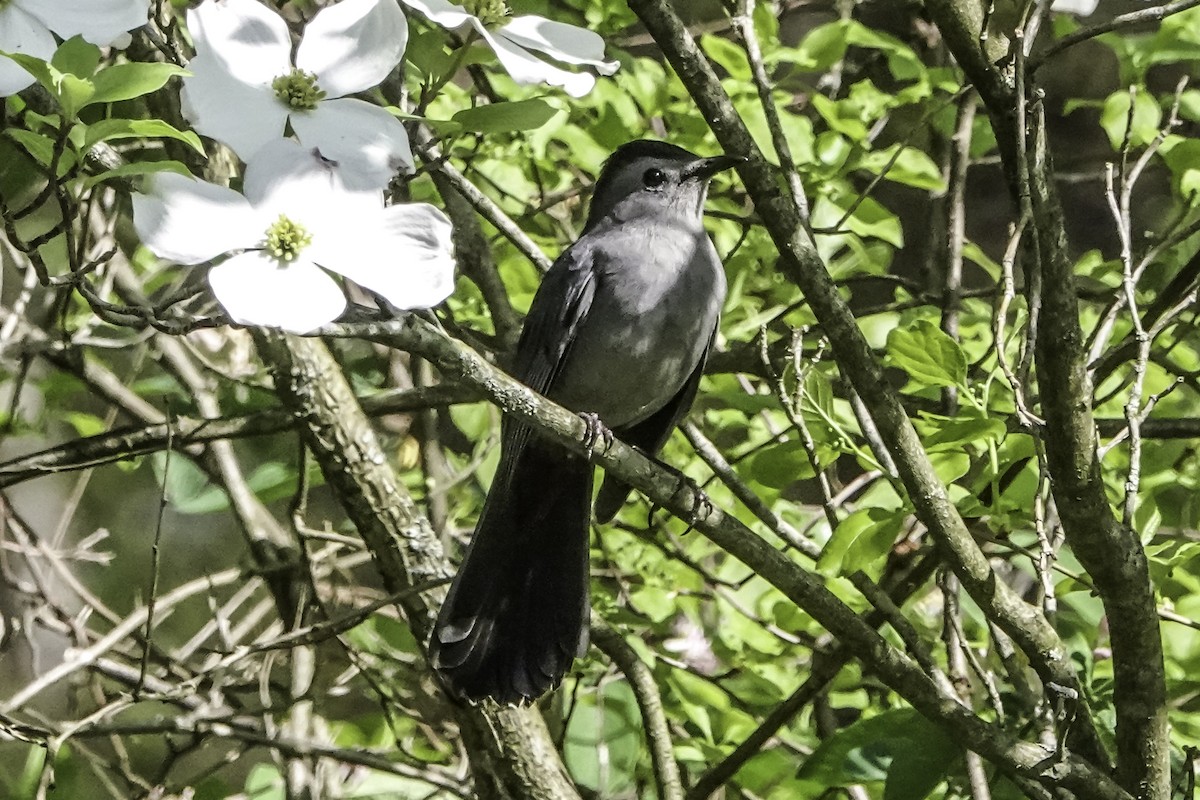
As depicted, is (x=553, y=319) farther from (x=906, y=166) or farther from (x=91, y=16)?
(x=91, y=16)

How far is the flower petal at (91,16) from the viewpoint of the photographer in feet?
4.70

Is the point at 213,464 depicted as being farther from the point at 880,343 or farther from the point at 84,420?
the point at 880,343

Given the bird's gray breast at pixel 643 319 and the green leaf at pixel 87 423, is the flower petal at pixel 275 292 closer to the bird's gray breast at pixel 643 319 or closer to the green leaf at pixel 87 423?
the bird's gray breast at pixel 643 319

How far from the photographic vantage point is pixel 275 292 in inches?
51.7

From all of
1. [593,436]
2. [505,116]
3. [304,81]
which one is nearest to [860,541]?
[593,436]

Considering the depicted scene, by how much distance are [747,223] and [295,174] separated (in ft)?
5.11

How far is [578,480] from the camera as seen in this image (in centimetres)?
310

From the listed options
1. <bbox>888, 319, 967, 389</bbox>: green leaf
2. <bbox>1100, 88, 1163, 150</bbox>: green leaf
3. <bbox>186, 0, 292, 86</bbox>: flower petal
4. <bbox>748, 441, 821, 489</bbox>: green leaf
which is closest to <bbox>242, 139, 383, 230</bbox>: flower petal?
<bbox>186, 0, 292, 86</bbox>: flower petal

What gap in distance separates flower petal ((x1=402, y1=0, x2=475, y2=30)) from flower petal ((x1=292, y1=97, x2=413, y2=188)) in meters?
0.12

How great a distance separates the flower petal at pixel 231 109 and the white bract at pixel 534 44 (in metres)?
0.24

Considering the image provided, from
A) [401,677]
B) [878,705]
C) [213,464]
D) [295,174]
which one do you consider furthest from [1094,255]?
[295,174]

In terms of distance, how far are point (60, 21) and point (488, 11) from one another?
0.51 metres

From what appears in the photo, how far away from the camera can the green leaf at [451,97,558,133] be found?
5.42ft

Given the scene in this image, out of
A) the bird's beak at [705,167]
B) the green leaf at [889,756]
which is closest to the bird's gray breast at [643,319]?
the bird's beak at [705,167]
